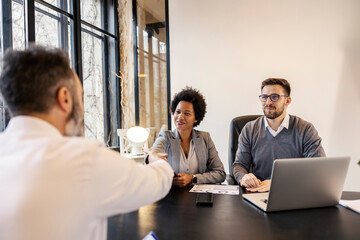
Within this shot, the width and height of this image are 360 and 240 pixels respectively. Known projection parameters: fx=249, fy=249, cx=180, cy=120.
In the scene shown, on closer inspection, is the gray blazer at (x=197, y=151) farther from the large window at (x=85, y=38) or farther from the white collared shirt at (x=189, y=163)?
the large window at (x=85, y=38)

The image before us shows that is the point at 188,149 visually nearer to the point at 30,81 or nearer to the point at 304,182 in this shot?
the point at 304,182

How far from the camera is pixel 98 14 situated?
355 centimetres

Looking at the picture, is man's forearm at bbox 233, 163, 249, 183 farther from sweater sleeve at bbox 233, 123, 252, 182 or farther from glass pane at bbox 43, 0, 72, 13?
glass pane at bbox 43, 0, 72, 13

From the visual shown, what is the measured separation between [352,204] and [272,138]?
2.76 feet

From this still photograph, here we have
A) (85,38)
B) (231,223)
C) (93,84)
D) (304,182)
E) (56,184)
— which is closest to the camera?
(56,184)

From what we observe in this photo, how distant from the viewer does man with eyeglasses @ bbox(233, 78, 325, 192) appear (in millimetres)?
2020

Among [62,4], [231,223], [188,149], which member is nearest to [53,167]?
[231,223]

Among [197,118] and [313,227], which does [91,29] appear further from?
[313,227]

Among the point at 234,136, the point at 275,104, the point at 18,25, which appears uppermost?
the point at 18,25

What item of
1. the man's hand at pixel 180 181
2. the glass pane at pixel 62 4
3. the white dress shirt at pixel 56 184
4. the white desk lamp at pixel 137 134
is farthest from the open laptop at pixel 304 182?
the glass pane at pixel 62 4

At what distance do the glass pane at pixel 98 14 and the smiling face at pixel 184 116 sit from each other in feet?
6.34

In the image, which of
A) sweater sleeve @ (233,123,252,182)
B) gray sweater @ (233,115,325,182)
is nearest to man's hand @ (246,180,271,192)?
gray sweater @ (233,115,325,182)

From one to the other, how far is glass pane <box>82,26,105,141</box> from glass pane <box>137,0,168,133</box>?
0.66 metres

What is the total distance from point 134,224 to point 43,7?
8.40 feet
